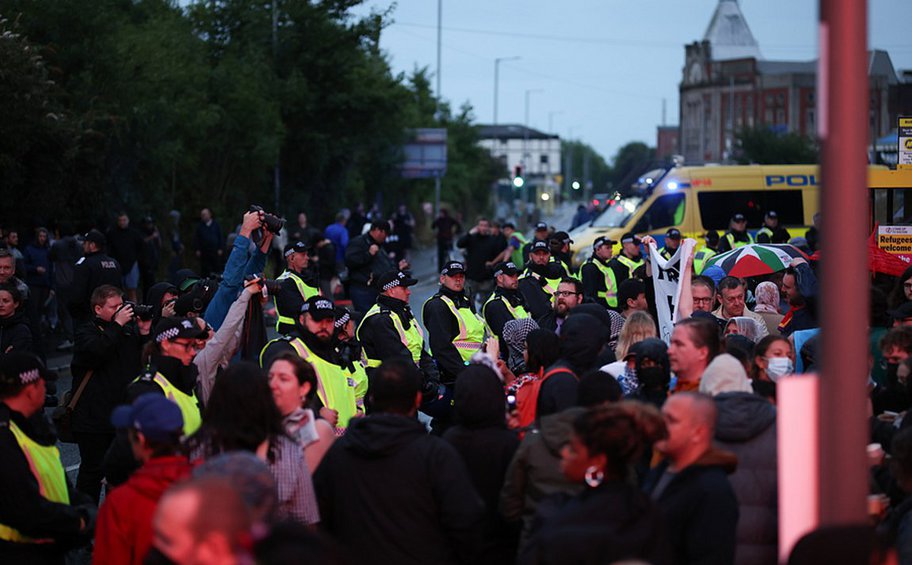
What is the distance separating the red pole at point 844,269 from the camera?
361cm

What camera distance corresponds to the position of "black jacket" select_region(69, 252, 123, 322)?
14.1 m

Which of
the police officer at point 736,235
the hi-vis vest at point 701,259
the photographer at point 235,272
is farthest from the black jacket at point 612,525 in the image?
the police officer at point 736,235

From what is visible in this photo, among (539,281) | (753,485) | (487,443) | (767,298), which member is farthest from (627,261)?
(753,485)

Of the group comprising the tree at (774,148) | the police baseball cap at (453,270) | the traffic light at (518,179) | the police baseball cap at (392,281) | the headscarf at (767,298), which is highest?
the tree at (774,148)

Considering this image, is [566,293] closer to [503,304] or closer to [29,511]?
[503,304]

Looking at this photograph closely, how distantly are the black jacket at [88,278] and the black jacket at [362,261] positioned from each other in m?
3.32

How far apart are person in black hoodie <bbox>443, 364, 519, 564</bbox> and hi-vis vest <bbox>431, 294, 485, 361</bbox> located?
15.4 feet

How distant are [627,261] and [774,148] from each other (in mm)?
51239

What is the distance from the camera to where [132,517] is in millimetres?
5023

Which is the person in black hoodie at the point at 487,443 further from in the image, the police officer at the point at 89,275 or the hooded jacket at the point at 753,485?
the police officer at the point at 89,275

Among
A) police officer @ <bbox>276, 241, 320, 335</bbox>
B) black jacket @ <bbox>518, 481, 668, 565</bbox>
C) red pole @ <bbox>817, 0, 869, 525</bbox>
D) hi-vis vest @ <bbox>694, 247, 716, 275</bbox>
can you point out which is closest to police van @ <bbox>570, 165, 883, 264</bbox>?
hi-vis vest @ <bbox>694, 247, 716, 275</bbox>

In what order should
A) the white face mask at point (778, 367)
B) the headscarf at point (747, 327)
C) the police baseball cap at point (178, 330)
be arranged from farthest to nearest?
1. the headscarf at point (747, 327)
2. the white face mask at point (778, 367)
3. the police baseball cap at point (178, 330)

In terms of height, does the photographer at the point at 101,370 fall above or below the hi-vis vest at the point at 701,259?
below

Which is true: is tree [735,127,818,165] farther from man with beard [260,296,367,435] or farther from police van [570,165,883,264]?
man with beard [260,296,367,435]
